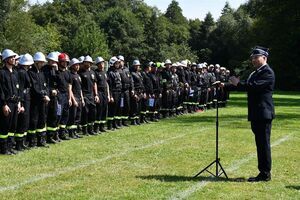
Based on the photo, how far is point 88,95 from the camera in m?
16.2

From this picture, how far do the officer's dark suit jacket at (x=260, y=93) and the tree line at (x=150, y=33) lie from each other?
39.9 meters

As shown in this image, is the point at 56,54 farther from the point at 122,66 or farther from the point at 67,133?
the point at 122,66

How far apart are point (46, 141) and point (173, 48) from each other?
72661 mm

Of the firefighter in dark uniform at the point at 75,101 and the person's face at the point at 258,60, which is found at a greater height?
the person's face at the point at 258,60

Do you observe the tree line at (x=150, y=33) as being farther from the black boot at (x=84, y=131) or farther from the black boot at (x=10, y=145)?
the black boot at (x=10, y=145)

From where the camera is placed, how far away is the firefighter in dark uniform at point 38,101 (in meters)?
13.3

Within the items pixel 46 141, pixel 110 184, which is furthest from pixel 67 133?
pixel 110 184

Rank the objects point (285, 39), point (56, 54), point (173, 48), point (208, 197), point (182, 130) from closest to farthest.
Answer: point (208, 197)
point (56, 54)
point (182, 130)
point (285, 39)
point (173, 48)

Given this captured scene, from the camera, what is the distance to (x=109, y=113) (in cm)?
1802

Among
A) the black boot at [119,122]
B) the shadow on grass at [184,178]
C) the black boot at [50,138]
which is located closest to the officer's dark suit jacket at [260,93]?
the shadow on grass at [184,178]

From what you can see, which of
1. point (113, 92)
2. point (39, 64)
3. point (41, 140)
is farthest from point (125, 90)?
point (39, 64)

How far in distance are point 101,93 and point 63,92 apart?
251 cm

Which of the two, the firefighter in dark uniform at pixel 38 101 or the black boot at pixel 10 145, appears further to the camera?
the firefighter in dark uniform at pixel 38 101

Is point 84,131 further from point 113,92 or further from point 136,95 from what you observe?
point 136,95
